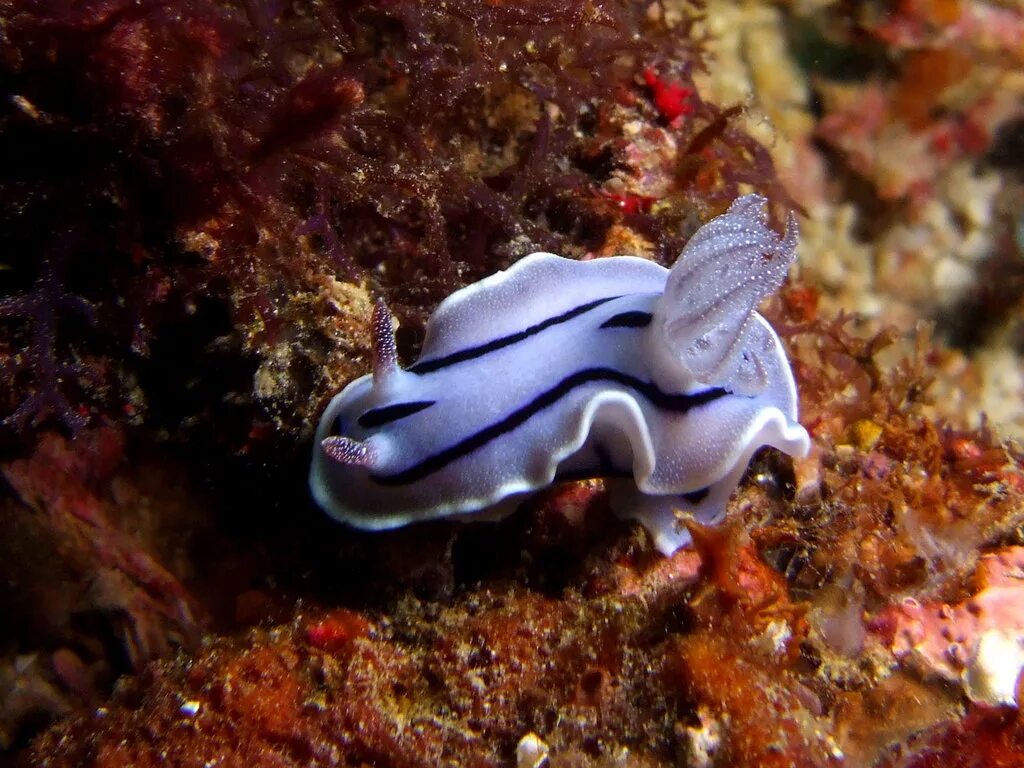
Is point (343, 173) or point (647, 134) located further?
point (647, 134)

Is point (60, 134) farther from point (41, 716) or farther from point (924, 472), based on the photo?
point (924, 472)

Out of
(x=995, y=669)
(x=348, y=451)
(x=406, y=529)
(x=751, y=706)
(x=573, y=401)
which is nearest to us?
(x=751, y=706)

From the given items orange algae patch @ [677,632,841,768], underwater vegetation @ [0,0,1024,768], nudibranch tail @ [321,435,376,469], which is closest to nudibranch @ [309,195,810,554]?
nudibranch tail @ [321,435,376,469]

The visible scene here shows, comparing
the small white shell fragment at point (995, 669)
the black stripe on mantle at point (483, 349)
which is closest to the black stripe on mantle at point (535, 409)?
the black stripe on mantle at point (483, 349)

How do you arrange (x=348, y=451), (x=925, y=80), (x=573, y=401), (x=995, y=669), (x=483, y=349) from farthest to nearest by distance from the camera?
(x=925, y=80) < (x=483, y=349) < (x=573, y=401) < (x=348, y=451) < (x=995, y=669)

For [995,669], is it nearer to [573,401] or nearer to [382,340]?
[573,401]

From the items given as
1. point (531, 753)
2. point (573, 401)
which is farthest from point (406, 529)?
point (531, 753)

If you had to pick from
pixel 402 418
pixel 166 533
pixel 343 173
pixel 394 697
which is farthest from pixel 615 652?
pixel 166 533

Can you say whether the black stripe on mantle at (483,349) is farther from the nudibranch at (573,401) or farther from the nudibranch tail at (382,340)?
the nudibranch tail at (382,340)
